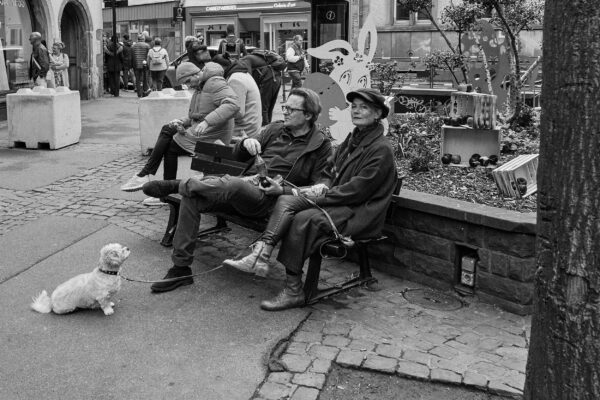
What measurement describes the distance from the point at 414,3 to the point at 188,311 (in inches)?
279

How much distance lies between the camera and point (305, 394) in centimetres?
384

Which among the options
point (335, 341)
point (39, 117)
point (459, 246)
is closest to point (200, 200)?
point (335, 341)

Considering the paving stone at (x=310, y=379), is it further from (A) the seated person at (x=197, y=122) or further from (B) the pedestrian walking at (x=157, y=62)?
(B) the pedestrian walking at (x=157, y=62)

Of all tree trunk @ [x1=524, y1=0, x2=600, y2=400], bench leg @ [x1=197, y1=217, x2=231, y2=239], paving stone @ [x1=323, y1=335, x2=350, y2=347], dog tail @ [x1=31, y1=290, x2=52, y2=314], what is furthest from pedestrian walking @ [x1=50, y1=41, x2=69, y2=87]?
tree trunk @ [x1=524, y1=0, x2=600, y2=400]

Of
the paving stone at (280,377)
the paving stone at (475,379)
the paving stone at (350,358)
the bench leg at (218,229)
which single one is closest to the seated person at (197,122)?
the bench leg at (218,229)

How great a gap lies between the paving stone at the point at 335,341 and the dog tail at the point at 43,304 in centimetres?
188

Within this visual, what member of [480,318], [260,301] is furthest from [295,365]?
[480,318]

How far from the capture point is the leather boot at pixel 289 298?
4.93 meters

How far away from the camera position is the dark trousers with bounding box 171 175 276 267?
5160 mm

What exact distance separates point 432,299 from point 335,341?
1071mm

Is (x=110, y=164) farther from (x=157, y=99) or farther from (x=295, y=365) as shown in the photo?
(x=295, y=365)

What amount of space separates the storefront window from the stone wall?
13338 mm

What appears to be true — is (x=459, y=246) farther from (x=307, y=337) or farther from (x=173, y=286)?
(x=173, y=286)

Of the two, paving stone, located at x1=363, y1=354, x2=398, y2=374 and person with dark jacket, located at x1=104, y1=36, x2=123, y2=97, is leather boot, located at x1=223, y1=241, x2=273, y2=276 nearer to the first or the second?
paving stone, located at x1=363, y1=354, x2=398, y2=374
